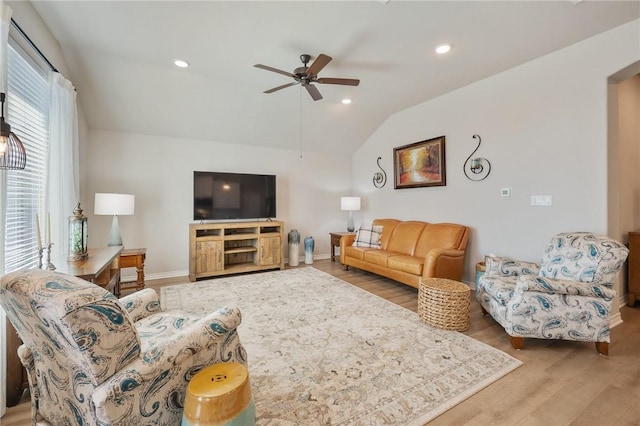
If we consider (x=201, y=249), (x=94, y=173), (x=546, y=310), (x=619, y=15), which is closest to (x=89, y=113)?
(x=94, y=173)

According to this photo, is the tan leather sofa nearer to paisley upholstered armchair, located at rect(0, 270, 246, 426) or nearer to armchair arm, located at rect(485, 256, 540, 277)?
armchair arm, located at rect(485, 256, 540, 277)

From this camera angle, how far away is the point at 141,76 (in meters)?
3.34

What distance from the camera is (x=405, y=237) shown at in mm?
4320

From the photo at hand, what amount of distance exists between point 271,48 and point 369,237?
3.14 metres

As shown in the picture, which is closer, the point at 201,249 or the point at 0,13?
the point at 0,13

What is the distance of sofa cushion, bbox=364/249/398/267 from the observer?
3.93 meters

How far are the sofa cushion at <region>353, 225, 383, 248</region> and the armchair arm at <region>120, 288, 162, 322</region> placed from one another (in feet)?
11.1

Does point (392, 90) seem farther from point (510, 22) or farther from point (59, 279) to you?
point (59, 279)

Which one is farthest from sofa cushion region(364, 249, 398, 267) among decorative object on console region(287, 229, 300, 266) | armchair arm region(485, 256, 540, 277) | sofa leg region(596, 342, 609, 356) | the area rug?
sofa leg region(596, 342, 609, 356)

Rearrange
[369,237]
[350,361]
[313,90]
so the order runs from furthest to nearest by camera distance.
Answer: [369,237], [313,90], [350,361]

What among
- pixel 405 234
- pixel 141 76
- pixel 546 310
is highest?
pixel 141 76

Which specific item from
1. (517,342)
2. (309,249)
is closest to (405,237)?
(309,249)

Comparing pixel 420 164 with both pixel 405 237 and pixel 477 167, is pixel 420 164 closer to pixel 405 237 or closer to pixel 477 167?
pixel 477 167

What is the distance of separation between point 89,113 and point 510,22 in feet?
16.5
